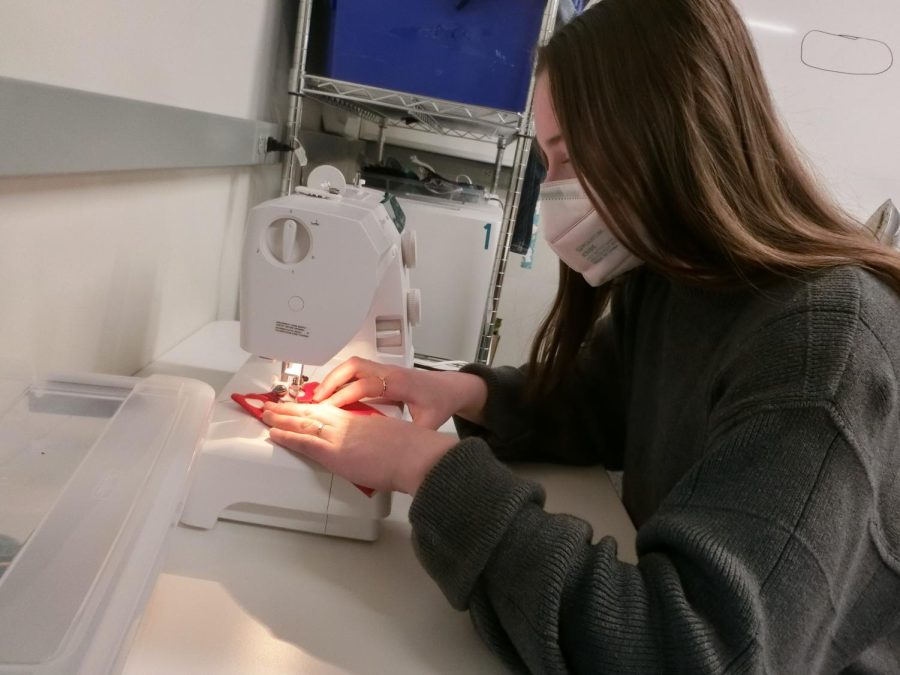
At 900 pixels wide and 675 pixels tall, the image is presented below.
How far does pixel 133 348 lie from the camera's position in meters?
1.01

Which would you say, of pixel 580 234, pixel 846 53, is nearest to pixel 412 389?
pixel 580 234

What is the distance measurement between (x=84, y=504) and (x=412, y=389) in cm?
49

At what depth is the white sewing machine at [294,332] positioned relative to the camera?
0.70 meters

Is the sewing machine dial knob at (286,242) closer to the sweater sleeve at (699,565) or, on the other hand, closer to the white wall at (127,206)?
the white wall at (127,206)

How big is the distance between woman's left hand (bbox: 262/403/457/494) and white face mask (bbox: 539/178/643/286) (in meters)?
0.29

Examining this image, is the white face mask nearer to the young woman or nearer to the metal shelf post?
the young woman

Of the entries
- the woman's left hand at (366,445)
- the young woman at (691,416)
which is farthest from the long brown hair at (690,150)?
the woman's left hand at (366,445)

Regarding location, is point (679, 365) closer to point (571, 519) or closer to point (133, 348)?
point (571, 519)

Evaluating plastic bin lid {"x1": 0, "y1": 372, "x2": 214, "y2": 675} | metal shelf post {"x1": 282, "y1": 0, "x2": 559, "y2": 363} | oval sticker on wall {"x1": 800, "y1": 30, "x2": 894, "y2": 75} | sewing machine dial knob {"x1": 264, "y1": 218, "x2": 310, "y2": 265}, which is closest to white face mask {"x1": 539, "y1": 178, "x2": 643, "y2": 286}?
sewing machine dial knob {"x1": 264, "y1": 218, "x2": 310, "y2": 265}

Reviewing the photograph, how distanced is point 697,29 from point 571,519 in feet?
1.58

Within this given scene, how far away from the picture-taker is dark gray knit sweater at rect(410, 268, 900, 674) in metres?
0.52

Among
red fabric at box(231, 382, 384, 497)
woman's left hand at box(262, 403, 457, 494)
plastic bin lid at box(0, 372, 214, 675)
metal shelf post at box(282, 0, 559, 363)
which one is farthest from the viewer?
metal shelf post at box(282, 0, 559, 363)

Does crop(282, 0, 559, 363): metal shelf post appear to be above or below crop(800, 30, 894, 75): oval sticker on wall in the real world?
below

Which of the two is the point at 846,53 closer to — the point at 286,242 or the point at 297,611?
the point at 286,242
